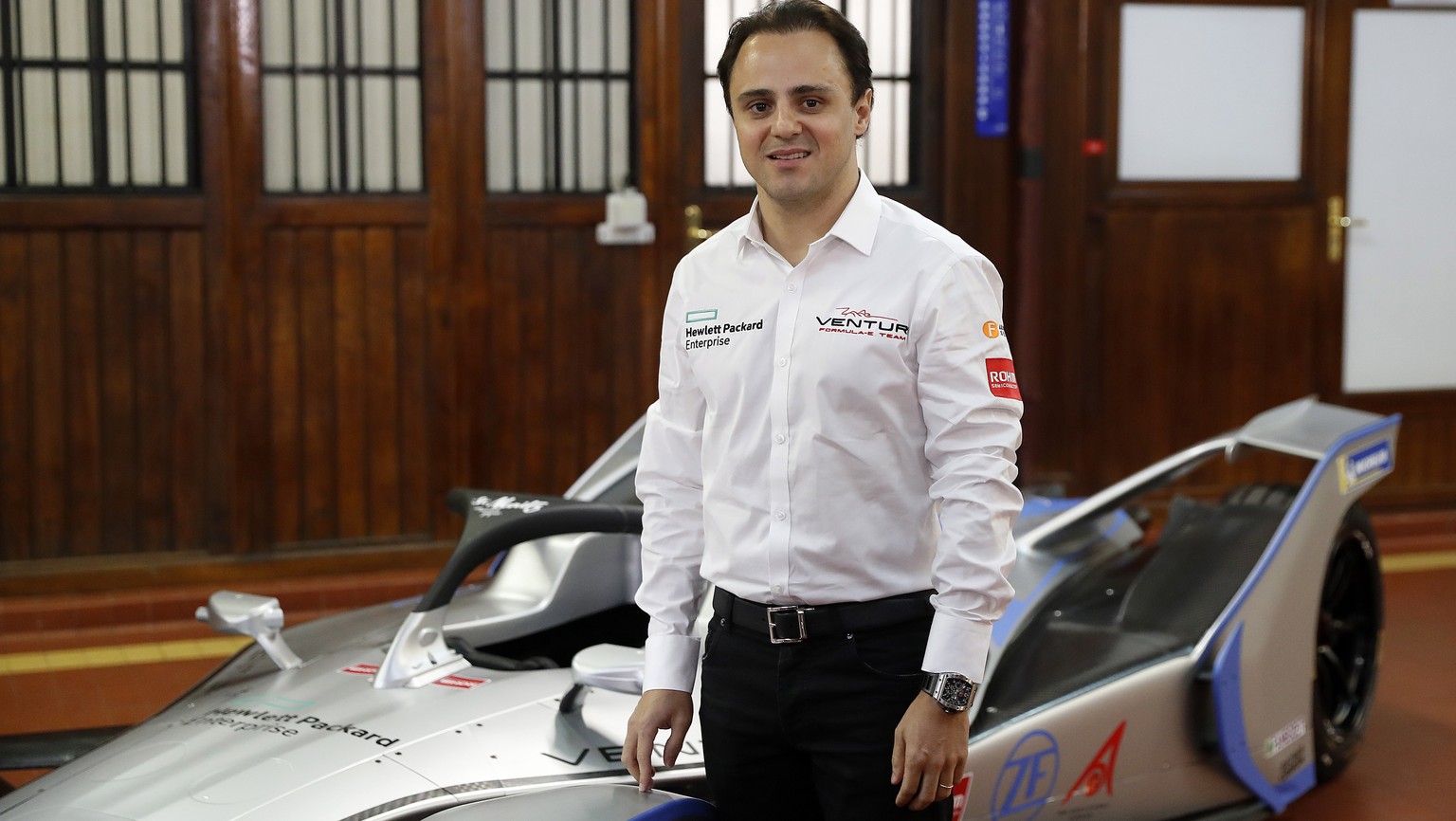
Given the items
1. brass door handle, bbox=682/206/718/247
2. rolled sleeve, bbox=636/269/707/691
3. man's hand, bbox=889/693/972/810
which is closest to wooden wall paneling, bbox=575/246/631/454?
brass door handle, bbox=682/206/718/247

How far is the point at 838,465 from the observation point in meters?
1.89

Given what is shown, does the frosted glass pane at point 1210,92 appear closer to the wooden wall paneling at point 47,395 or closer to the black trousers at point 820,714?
the wooden wall paneling at point 47,395

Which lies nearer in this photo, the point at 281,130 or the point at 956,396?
the point at 956,396


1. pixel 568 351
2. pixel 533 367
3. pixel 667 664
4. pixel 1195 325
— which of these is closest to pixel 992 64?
pixel 1195 325

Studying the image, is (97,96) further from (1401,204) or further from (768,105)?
(1401,204)

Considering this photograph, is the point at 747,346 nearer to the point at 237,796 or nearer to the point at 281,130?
the point at 237,796

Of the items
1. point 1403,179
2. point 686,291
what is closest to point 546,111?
point 1403,179

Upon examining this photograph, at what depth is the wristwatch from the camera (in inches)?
70.7

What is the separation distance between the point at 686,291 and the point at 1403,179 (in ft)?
19.2

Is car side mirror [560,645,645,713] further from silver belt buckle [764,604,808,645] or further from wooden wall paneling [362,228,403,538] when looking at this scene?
wooden wall paneling [362,228,403,538]

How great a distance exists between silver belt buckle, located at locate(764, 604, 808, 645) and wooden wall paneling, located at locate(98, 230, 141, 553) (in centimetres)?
430

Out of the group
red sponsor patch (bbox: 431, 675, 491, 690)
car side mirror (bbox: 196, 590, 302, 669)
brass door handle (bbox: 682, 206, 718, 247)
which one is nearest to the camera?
red sponsor patch (bbox: 431, 675, 491, 690)

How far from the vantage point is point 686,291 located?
2.05 metres

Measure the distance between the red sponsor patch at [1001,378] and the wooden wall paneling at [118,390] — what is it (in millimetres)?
4430
